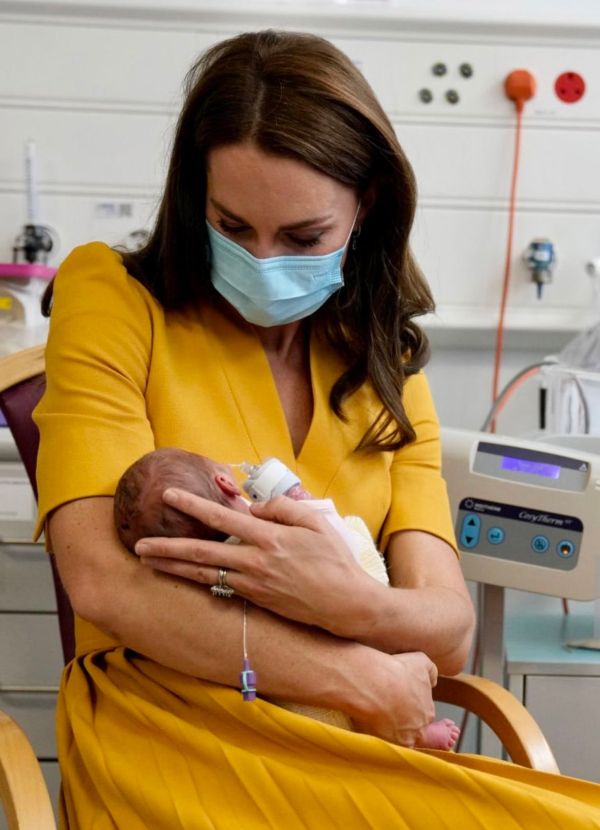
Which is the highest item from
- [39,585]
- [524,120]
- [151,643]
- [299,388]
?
[524,120]

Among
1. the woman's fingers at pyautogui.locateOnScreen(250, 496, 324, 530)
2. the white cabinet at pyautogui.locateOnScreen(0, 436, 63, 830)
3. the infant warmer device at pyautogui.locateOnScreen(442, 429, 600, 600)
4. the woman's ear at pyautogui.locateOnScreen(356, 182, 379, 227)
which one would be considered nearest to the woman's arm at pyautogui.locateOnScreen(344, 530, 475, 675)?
the woman's fingers at pyautogui.locateOnScreen(250, 496, 324, 530)

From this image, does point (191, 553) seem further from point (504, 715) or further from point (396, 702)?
point (504, 715)

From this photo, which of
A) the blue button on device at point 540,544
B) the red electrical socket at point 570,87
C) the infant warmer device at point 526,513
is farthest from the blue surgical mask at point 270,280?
the red electrical socket at point 570,87

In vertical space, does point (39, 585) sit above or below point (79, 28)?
below

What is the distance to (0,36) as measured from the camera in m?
2.59

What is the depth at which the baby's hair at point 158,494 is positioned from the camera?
1.24 metres

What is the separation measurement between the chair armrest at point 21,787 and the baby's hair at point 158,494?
261mm

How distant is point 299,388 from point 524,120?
51.9 inches

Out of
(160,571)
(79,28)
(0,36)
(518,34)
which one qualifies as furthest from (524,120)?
(160,571)

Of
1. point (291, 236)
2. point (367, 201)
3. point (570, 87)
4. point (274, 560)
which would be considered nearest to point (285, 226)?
point (291, 236)

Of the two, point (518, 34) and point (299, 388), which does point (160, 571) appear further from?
point (518, 34)

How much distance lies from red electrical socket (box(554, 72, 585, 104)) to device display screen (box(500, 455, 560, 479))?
1225 millimetres

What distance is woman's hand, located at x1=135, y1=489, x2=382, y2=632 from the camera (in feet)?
4.04

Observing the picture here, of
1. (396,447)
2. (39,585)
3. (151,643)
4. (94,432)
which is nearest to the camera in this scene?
(151,643)
